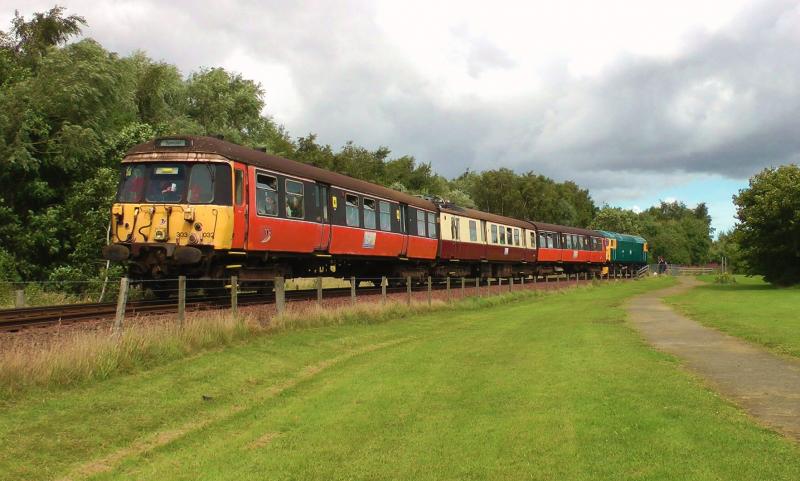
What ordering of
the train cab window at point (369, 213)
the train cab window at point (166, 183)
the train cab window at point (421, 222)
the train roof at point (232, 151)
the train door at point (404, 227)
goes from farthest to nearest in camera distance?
the train cab window at point (421, 222) → the train door at point (404, 227) → the train cab window at point (369, 213) → the train roof at point (232, 151) → the train cab window at point (166, 183)

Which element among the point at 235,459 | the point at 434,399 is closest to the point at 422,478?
the point at 235,459

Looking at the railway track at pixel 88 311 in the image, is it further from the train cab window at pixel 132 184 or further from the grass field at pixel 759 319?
the grass field at pixel 759 319

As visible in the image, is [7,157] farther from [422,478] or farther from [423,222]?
[422,478]

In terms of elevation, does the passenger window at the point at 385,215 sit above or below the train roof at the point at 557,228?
below

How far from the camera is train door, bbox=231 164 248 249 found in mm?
15078

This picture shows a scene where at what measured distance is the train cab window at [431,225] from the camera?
2803cm

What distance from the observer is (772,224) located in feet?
124

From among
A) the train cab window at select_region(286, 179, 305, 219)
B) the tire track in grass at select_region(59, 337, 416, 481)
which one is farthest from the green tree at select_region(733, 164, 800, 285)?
the tire track in grass at select_region(59, 337, 416, 481)

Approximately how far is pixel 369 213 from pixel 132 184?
8502mm

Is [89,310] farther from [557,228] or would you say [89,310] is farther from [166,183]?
[557,228]

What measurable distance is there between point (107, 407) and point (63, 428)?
0.81 meters

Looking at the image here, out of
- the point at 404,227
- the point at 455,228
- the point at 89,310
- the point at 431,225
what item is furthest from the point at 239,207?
the point at 455,228

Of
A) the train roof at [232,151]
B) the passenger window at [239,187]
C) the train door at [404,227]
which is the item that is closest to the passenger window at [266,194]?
the train roof at [232,151]

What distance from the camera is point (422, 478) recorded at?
535 centimetres
